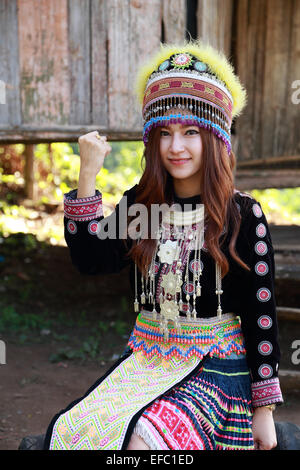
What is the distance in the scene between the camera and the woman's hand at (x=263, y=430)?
211 cm

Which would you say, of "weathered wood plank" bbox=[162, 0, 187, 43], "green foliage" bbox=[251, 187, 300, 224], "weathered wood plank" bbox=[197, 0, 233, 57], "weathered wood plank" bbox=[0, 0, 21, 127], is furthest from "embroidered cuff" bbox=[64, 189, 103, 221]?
"green foliage" bbox=[251, 187, 300, 224]

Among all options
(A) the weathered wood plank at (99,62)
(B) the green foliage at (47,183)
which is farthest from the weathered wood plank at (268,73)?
(B) the green foliage at (47,183)

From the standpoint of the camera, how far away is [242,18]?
514 centimetres

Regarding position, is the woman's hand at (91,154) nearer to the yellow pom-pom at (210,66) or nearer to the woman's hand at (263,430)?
the yellow pom-pom at (210,66)

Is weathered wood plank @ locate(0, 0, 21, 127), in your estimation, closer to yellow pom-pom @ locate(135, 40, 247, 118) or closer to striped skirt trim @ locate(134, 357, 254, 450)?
yellow pom-pom @ locate(135, 40, 247, 118)

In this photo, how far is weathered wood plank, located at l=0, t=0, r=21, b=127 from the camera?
3666mm

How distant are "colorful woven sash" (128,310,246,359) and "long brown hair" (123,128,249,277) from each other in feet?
0.75

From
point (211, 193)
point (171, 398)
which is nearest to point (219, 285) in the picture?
point (211, 193)

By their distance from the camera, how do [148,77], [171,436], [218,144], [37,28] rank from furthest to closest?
[37,28] → [148,77] → [218,144] → [171,436]

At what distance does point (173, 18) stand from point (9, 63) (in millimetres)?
1193

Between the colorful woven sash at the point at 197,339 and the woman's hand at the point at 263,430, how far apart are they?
258 millimetres
